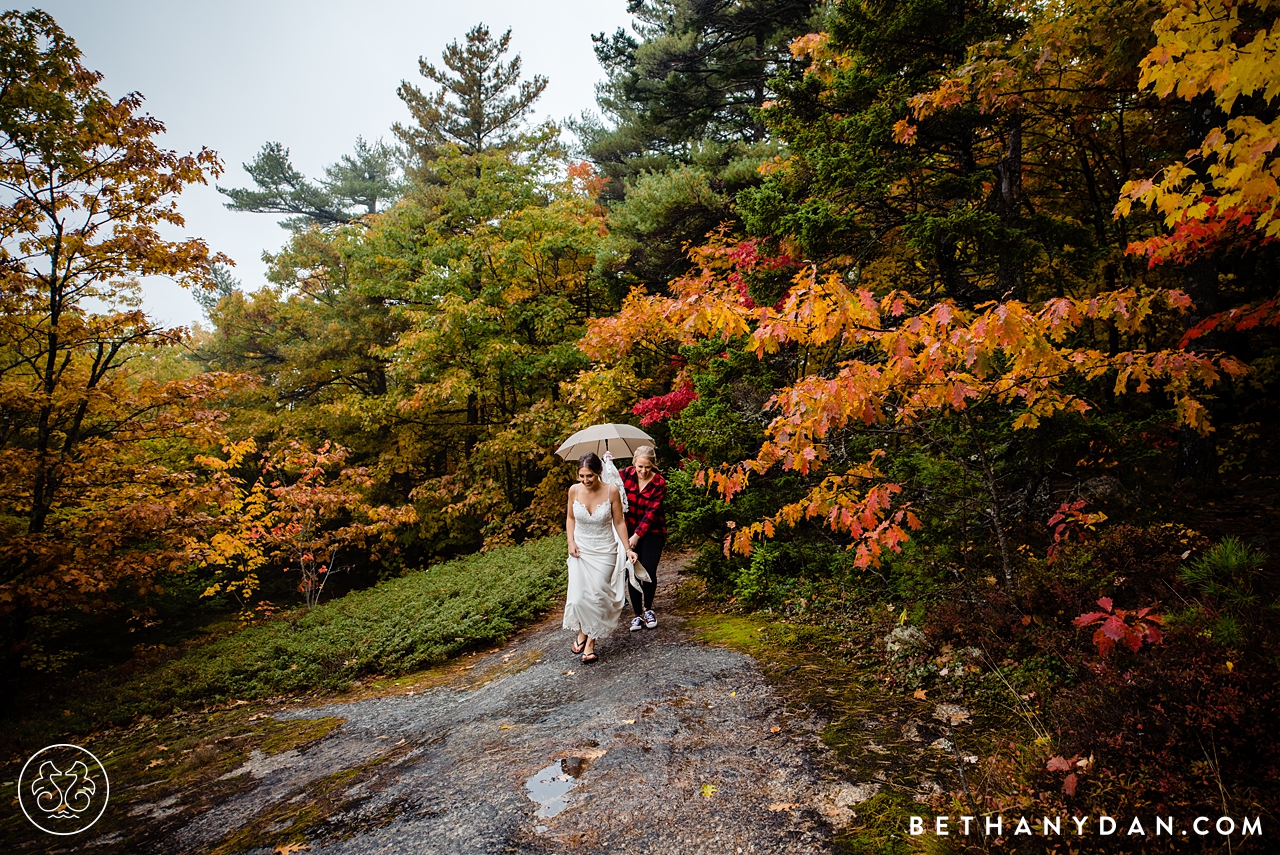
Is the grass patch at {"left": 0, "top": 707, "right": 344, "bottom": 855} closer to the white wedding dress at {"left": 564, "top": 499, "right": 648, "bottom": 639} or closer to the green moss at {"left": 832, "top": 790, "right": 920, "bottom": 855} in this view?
the white wedding dress at {"left": 564, "top": 499, "right": 648, "bottom": 639}

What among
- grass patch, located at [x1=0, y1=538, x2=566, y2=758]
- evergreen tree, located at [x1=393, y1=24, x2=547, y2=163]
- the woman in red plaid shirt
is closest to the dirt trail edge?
the woman in red plaid shirt

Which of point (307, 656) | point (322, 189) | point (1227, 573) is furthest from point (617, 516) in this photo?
point (322, 189)

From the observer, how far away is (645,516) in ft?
18.8

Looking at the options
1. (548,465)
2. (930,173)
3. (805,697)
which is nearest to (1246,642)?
(805,697)

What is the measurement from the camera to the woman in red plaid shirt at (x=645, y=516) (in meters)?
5.79

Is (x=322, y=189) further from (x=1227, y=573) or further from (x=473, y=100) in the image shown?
(x=1227, y=573)

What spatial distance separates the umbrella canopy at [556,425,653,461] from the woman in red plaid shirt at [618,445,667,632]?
1171 mm

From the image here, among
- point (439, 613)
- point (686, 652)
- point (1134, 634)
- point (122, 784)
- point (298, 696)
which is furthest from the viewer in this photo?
point (439, 613)

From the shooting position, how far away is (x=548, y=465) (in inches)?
531

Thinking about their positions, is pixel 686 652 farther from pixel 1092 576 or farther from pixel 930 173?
pixel 930 173

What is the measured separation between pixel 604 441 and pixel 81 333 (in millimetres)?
7359

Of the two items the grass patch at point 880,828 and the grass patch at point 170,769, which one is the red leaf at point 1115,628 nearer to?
the grass patch at point 880,828

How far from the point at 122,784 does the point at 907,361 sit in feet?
21.7

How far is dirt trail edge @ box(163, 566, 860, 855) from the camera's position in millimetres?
2609
